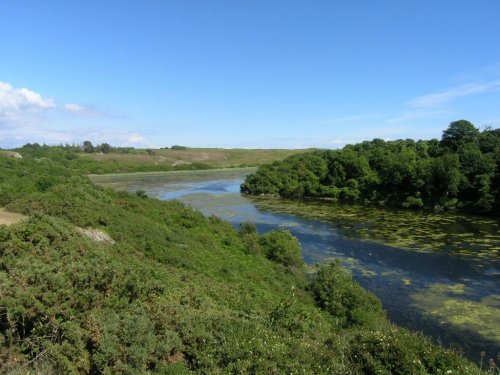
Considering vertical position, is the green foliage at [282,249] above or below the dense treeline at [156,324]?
below

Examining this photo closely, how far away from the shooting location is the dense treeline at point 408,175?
2640 inches

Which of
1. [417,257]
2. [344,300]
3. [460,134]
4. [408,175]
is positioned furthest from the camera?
[460,134]

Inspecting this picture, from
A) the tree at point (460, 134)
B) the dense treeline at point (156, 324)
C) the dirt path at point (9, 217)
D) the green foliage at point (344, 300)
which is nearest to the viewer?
the dense treeline at point (156, 324)

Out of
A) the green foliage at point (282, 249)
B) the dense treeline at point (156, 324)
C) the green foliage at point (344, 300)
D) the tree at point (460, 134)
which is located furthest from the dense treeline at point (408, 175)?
the dense treeline at point (156, 324)

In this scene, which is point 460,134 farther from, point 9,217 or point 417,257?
point 9,217

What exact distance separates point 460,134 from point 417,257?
57.9 metres

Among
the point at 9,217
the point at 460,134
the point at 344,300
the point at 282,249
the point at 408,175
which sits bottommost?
the point at 344,300

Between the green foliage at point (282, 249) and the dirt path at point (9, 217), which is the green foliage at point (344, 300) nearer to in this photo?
the green foliage at point (282, 249)

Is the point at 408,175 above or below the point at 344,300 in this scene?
above

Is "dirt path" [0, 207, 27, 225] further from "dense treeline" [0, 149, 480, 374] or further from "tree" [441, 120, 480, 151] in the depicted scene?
"tree" [441, 120, 480, 151]

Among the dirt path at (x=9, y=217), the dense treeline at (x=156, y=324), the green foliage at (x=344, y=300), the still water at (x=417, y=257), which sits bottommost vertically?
the still water at (x=417, y=257)

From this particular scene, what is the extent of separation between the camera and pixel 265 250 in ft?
114

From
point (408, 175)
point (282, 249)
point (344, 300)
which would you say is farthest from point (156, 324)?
point (408, 175)

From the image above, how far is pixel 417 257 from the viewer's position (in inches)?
1454
